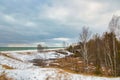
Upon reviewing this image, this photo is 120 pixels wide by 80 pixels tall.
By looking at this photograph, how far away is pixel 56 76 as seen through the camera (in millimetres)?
22719

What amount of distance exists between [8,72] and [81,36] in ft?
63.7

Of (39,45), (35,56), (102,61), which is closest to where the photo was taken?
(102,61)

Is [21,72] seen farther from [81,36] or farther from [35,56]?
[35,56]

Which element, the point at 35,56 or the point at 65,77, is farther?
the point at 35,56

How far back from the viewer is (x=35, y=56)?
258 ft

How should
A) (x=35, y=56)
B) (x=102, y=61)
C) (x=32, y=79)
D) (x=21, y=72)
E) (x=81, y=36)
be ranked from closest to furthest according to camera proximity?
1. (x=32, y=79)
2. (x=21, y=72)
3. (x=81, y=36)
4. (x=102, y=61)
5. (x=35, y=56)

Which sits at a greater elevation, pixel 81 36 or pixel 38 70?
pixel 81 36

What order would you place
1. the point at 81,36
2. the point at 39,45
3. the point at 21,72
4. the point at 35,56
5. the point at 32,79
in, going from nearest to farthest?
the point at 32,79 → the point at 21,72 → the point at 81,36 → the point at 39,45 → the point at 35,56

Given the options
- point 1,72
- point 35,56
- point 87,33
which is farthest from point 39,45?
point 1,72

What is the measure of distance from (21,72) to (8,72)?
5.19 feet

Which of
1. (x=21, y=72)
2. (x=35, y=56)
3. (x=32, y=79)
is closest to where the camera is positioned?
(x=32, y=79)

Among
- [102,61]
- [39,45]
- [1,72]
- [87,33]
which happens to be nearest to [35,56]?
[39,45]

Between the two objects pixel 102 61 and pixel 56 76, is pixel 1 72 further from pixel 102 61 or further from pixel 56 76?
pixel 102 61

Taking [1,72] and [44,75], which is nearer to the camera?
[44,75]
